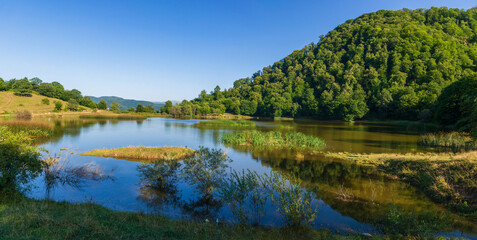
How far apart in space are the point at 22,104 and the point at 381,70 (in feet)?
550

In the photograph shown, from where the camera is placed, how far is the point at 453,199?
11.1 meters

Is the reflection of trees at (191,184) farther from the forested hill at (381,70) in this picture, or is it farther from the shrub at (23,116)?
the shrub at (23,116)

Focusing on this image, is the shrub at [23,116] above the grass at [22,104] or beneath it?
beneath

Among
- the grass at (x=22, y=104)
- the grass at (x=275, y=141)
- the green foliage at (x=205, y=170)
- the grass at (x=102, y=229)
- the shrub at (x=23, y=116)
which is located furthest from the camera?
the grass at (x=22, y=104)

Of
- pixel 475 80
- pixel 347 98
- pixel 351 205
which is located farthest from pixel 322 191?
pixel 347 98

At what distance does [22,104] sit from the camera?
93062 millimetres

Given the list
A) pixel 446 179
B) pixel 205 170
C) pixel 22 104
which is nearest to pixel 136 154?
pixel 205 170

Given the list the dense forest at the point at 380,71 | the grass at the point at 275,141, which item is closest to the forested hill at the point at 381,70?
the dense forest at the point at 380,71

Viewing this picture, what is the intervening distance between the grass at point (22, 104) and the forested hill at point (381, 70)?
218 ft

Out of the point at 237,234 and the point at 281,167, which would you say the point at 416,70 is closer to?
the point at 281,167

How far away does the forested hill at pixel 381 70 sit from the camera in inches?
3681

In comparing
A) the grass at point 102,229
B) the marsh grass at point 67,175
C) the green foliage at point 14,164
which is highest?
the green foliage at point 14,164

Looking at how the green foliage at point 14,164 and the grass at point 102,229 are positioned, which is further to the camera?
the green foliage at point 14,164

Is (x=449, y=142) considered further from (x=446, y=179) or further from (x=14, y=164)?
(x=14, y=164)
